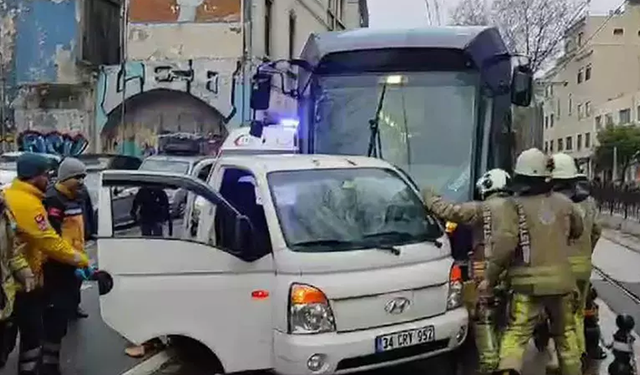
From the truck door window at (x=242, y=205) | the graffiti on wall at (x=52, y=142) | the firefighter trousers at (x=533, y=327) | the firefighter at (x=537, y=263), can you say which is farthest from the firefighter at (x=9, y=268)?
the graffiti on wall at (x=52, y=142)

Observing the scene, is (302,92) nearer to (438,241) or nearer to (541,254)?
(438,241)

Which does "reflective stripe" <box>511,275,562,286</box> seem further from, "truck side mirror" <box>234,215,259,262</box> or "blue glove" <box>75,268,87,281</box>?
"blue glove" <box>75,268,87,281</box>

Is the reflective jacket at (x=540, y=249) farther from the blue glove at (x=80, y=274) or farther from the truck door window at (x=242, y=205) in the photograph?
the blue glove at (x=80, y=274)

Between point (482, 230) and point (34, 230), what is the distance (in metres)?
3.44

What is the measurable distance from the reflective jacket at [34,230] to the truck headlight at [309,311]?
6.21ft

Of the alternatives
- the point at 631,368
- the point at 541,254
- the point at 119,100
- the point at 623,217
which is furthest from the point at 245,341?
the point at 119,100

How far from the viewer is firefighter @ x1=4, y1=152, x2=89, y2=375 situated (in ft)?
21.2

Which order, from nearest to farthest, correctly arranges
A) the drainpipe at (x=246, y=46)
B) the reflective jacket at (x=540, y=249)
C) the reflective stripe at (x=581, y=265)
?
the reflective jacket at (x=540, y=249)
the reflective stripe at (x=581, y=265)
the drainpipe at (x=246, y=46)

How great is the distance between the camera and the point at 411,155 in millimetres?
9359

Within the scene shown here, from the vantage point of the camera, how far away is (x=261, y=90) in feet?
34.8

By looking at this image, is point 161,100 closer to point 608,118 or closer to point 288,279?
point 288,279

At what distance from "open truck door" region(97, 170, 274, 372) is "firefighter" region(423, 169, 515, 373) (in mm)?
1542

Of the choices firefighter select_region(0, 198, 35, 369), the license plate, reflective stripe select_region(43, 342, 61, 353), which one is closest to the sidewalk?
the license plate

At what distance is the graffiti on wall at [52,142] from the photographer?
28.4 m
